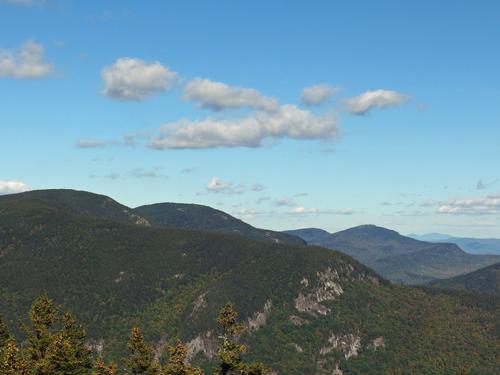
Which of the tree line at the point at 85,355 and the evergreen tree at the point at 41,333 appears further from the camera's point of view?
the evergreen tree at the point at 41,333

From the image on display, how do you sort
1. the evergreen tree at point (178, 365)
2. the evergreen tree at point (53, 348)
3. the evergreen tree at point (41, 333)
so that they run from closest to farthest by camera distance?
the evergreen tree at point (178, 365) < the evergreen tree at point (53, 348) < the evergreen tree at point (41, 333)

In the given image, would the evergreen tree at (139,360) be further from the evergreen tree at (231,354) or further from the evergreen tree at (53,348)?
the evergreen tree at (231,354)

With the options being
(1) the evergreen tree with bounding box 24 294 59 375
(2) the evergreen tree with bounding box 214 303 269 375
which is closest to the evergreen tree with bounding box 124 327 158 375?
(1) the evergreen tree with bounding box 24 294 59 375

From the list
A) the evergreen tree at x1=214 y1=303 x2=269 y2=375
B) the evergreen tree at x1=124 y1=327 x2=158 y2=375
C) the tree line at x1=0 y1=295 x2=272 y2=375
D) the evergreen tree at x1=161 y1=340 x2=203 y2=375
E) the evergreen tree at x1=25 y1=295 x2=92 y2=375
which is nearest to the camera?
the evergreen tree at x1=214 y1=303 x2=269 y2=375

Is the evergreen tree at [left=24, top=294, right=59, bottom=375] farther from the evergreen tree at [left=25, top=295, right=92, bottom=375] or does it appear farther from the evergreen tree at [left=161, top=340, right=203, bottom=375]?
the evergreen tree at [left=161, top=340, right=203, bottom=375]

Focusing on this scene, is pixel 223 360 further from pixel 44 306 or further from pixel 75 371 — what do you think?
pixel 44 306

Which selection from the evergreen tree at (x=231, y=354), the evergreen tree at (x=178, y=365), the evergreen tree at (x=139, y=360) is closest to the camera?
the evergreen tree at (x=231, y=354)

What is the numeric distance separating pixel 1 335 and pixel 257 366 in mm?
57911

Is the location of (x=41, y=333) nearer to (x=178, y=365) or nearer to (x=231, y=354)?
(x=178, y=365)

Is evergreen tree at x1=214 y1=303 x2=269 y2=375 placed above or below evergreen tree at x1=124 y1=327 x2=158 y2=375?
above

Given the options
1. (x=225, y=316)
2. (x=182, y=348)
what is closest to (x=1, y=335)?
(x=182, y=348)

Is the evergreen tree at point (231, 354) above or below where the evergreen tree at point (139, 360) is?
above

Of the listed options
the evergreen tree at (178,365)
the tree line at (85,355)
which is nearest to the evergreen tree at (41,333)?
the tree line at (85,355)

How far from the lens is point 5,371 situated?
242ft
